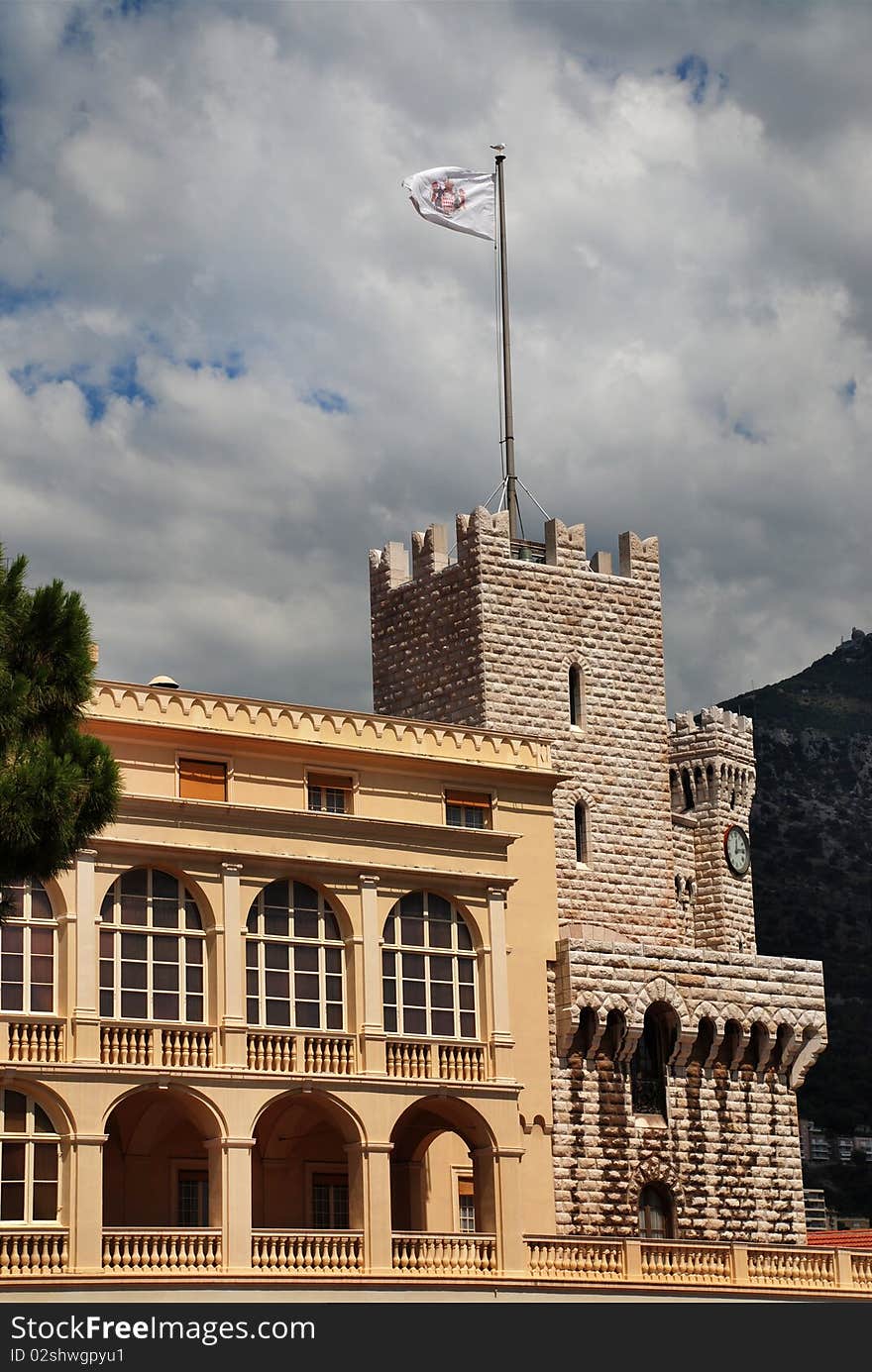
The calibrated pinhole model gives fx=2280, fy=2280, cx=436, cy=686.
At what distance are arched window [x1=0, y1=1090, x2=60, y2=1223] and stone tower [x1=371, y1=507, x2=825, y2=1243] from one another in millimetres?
13423

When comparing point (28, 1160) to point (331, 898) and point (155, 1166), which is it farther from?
point (331, 898)

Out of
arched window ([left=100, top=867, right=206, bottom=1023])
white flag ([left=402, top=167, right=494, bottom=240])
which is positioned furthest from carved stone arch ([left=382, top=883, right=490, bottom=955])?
white flag ([left=402, top=167, right=494, bottom=240])

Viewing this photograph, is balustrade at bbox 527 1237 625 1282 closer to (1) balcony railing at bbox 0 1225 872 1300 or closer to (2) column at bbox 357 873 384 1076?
(1) balcony railing at bbox 0 1225 872 1300

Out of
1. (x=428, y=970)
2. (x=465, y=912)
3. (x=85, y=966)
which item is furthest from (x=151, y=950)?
(x=465, y=912)

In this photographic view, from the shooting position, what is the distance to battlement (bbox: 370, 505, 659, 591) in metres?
56.5

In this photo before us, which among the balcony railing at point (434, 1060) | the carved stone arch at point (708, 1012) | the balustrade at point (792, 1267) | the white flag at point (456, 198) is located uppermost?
the white flag at point (456, 198)

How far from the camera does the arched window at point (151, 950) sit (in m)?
42.3

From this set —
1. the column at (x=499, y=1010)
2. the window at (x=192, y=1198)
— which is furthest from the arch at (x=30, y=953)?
the column at (x=499, y=1010)

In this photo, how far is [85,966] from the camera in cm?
4159

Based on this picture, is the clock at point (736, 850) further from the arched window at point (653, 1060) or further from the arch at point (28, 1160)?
the arch at point (28, 1160)

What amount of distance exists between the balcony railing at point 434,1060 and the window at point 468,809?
5654 mm

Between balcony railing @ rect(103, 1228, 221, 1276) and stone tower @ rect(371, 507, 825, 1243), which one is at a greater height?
stone tower @ rect(371, 507, 825, 1243)

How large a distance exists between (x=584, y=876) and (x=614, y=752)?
3540 millimetres

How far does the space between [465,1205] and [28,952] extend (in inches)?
487
